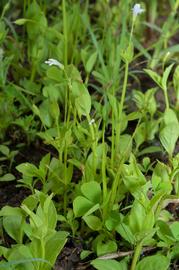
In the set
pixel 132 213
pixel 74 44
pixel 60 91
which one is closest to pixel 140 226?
pixel 132 213

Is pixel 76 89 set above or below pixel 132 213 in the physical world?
above

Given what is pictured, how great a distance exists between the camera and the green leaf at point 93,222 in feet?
3.42

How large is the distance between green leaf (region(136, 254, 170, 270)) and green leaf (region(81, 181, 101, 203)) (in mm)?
154

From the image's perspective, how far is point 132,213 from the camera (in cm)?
98

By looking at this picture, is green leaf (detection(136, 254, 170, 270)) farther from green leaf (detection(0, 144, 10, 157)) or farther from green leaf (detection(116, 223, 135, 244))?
green leaf (detection(0, 144, 10, 157))

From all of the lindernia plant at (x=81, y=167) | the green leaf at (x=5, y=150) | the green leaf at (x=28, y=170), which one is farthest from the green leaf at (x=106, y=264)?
the green leaf at (x=5, y=150)

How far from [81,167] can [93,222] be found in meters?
0.12

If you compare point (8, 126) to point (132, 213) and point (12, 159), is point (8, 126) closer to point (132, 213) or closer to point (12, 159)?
point (12, 159)

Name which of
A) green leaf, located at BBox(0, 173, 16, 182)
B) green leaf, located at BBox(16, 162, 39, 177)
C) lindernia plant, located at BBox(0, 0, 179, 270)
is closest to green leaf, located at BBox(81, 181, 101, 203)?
lindernia plant, located at BBox(0, 0, 179, 270)

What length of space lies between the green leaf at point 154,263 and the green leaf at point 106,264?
4 centimetres

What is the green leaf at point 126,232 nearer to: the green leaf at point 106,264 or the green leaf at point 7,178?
the green leaf at point 106,264

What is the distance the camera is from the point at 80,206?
105 cm

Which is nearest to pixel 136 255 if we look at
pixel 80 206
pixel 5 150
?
pixel 80 206

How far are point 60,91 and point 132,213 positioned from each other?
1.62 feet
